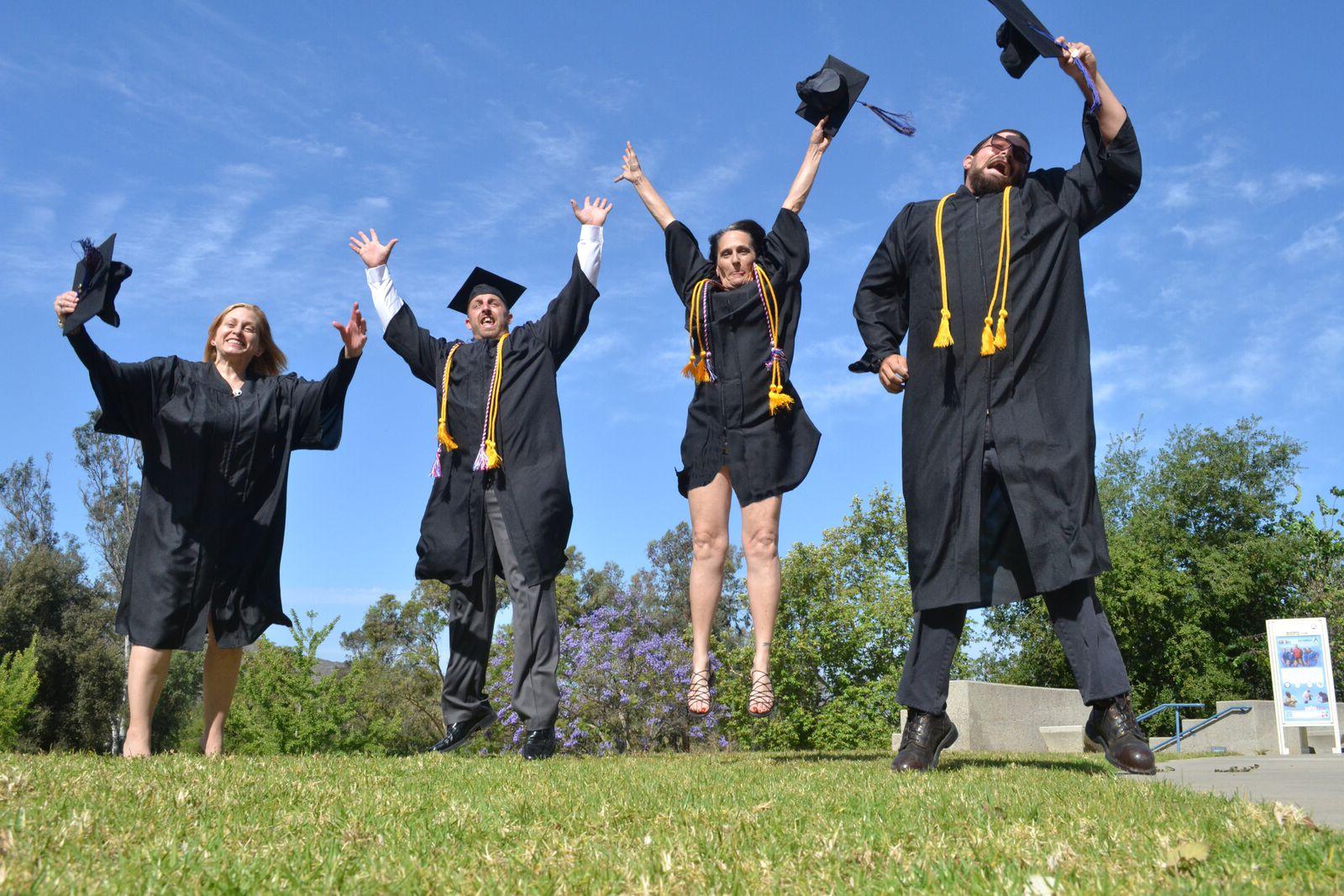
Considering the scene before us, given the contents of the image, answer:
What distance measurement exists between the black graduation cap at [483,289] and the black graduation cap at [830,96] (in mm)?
2067

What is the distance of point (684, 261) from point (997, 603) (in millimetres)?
2718

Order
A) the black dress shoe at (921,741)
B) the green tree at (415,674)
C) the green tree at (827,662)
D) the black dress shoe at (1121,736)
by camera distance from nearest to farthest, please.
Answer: the black dress shoe at (1121,736)
the black dress shoe at (921,741)
the green tree at (827,662)
the green tree at (415,674)

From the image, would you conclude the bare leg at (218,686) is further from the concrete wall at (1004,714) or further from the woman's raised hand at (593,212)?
the concrete wall at (1004,714)

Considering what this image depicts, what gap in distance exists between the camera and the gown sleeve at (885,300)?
503 centimetres

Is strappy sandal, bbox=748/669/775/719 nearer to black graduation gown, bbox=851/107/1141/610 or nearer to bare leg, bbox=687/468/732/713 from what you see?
bare leg, bbox=687/468/732/713

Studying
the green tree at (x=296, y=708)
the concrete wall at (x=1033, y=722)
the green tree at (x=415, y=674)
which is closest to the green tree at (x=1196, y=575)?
the concrete wall at (x=1033, y=722)

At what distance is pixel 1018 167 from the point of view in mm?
5008

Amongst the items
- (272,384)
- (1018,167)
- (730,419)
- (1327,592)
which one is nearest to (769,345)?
(730,419)

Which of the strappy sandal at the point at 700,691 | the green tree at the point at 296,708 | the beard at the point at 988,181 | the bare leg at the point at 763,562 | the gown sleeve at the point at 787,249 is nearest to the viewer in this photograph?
the beard at the point at 988,181

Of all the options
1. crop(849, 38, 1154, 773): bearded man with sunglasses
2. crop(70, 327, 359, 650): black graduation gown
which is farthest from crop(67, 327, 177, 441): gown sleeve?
crop(849, 38, 1154, 773): bearded man with sunglasses

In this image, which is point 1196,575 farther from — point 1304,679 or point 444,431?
point 444,431

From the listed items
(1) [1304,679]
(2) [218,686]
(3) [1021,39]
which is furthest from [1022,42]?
(1) [1304,679]

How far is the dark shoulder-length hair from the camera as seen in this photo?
609 cm

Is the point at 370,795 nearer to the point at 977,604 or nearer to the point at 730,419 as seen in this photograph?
the point at 977,604
